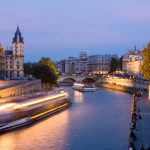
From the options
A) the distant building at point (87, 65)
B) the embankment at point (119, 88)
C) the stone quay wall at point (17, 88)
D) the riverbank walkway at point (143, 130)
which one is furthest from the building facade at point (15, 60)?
the distant building at point (87, 65)

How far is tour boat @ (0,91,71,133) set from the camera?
28.7 m

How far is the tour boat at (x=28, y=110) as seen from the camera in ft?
94.1

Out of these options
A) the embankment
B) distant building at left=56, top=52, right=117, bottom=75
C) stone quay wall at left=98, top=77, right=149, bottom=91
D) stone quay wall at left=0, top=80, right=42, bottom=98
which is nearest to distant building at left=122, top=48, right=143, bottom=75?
distant building at left=56, top=52, right=117, bottom=75

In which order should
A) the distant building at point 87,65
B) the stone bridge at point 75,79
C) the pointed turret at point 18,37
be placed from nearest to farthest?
the pointed turret at point 18,37 → the stone bridge at point 75,79 → the distant building at point 87,65

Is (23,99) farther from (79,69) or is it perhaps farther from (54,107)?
(79,69)

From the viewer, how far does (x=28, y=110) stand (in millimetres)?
32125

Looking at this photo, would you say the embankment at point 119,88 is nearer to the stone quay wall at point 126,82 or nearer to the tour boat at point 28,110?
the stone quay wall at point 126,82

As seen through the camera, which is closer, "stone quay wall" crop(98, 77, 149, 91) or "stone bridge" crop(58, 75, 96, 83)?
"stone quay wall" crop(98, 77, 149, 91)

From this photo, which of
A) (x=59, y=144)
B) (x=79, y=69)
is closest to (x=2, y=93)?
(x=59, y=144)

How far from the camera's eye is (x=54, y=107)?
1570 inches

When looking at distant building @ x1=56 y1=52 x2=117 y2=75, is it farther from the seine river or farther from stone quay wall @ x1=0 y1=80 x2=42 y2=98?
the seine river

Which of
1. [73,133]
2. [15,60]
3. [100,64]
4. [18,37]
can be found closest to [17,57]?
[15,60]

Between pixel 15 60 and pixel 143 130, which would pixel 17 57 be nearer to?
pixel 15 60

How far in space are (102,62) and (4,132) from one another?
400 ft
